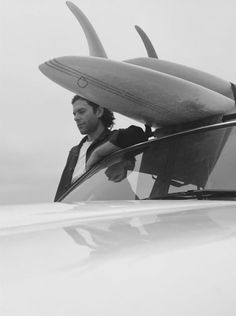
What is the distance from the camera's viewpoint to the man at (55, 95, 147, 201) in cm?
298

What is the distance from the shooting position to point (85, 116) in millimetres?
3197

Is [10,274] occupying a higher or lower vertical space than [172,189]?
higher

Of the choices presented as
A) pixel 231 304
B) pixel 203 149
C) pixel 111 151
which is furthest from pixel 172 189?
pixel 231 304

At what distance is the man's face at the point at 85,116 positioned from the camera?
10.3 ft

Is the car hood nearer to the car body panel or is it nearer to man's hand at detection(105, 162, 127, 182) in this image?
→ the car body panel

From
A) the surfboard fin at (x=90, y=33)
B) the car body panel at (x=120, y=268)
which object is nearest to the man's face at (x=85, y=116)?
the surfboard fin at (x=90, y=33)

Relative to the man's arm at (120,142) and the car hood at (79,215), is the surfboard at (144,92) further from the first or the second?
the car hood at (79,215)

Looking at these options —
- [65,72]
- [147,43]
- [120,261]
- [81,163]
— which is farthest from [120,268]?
[147,43]

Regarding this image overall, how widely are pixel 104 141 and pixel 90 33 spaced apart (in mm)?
860

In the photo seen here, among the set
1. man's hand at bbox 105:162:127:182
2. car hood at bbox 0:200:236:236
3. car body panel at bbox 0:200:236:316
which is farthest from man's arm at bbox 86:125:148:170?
car body panel at bbox 0:200:236:316

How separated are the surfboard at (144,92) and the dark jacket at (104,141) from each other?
192mm

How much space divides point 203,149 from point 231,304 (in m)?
1.74

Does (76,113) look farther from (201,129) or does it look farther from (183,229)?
(183,229)

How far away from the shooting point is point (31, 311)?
1.98 ft
